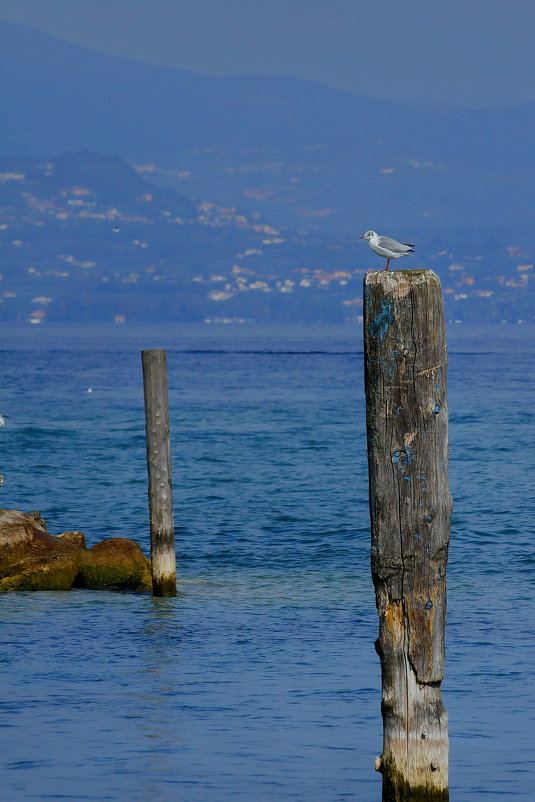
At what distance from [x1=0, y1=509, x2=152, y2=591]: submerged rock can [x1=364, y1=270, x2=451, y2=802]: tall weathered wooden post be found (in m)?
8.91

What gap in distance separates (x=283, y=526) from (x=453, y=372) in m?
61.1

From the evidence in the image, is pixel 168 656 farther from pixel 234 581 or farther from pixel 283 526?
pixel 283 526

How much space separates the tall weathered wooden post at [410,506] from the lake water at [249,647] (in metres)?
1.95

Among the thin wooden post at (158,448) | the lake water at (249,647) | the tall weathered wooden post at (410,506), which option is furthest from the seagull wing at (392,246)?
the tall weathered wooden post at (410,506)

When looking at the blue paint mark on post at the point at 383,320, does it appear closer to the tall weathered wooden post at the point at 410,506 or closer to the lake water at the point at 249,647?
the tall weathered wooden post at the point at 410,506

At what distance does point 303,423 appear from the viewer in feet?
151

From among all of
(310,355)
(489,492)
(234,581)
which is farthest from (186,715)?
(310,355)

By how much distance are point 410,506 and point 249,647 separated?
6306 millimetres

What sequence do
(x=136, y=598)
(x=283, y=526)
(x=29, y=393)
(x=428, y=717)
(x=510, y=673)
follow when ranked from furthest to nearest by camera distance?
(x=29, y=393), (x=283, y=526), (x=136, y=598), (x=510, y=673), (x=428, y=717)

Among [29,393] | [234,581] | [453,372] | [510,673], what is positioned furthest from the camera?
[453,372]

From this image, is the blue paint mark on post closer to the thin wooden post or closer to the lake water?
the lake water

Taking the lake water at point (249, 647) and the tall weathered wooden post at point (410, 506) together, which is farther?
the lake water at point (249, 647)

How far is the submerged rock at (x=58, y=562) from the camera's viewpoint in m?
15.3

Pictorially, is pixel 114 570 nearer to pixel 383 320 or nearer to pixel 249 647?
pixel 249 647
